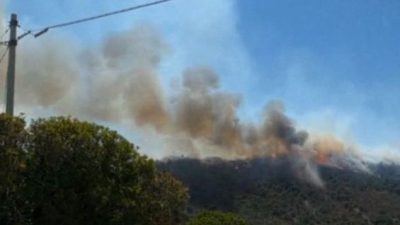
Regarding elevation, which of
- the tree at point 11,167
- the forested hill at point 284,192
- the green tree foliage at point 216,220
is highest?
the forested hill at point 284,192

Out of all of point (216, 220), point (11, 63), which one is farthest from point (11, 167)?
point (216, 220)

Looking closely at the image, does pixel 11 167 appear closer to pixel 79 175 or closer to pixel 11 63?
pixel 79 175

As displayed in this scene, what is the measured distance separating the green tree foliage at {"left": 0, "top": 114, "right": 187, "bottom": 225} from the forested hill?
233 feet

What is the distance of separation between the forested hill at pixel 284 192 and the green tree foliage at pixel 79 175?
71022mm

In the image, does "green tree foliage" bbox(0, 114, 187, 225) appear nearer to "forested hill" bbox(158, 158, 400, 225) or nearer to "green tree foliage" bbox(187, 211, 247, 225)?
"green tree foliage" bbox(187, 211, 247, 225)

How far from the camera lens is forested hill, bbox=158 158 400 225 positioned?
112m

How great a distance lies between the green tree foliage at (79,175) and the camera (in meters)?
28.0

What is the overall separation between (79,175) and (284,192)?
349ft

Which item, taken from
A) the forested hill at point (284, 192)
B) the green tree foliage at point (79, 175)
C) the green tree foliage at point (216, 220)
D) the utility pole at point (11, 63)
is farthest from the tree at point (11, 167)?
the forested hill at point (284, 192)

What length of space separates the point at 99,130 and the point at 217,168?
123 metres

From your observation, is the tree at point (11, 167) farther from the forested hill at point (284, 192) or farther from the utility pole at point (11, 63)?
the forested hill at point (284, 192)

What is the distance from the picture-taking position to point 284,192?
13262 centimetres

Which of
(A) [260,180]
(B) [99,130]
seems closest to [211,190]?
(A) [260,180]

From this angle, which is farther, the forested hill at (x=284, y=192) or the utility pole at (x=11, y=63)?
the forested hill at (x=284, y=192)
